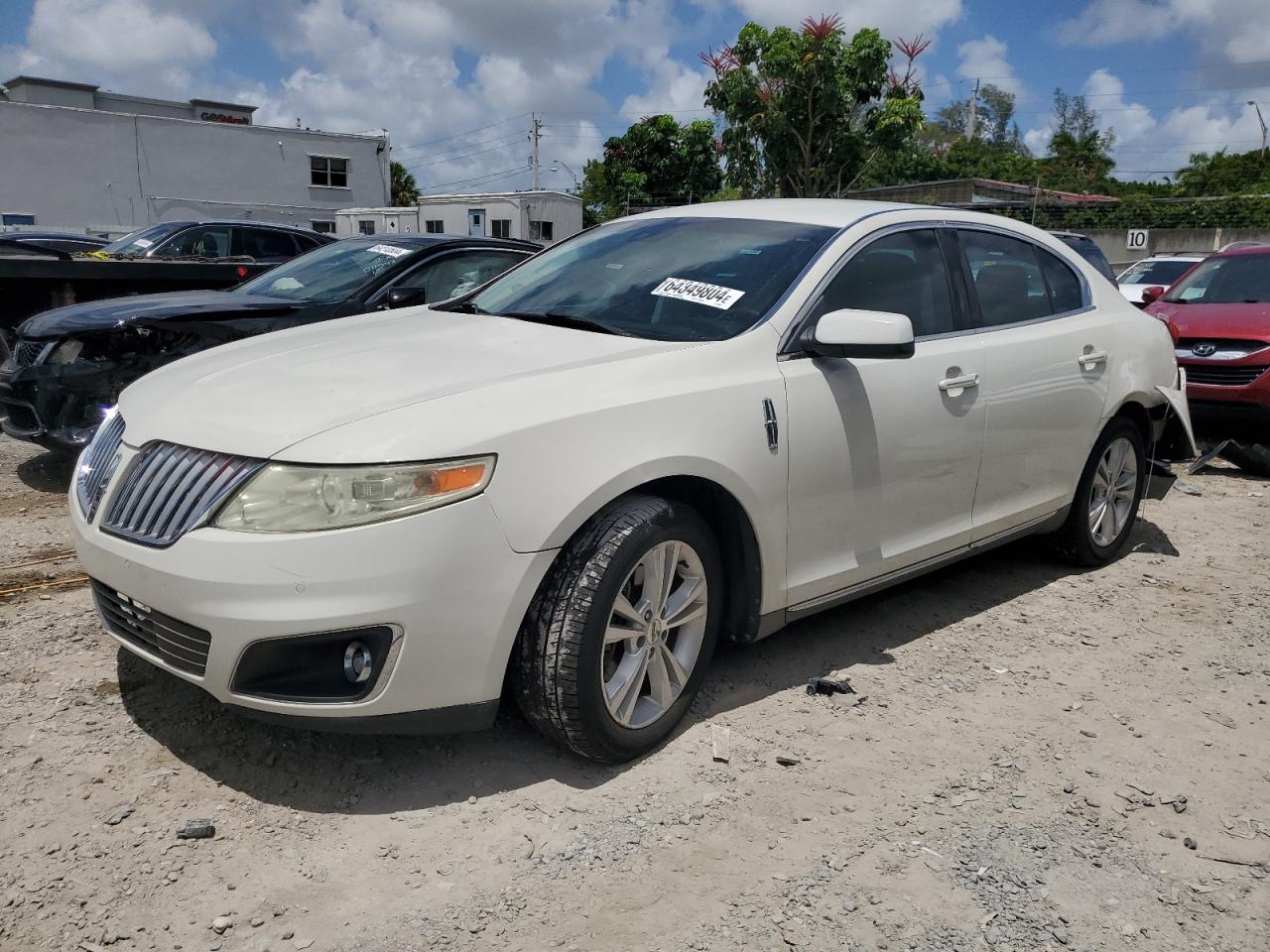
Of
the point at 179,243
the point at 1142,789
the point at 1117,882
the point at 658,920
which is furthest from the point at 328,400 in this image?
the point at 179,243

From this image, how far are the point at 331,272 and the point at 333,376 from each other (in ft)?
12.2

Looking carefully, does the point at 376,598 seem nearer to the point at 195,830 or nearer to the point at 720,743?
the point at 195,830

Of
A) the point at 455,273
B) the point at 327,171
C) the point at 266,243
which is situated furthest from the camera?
the point at 327,171

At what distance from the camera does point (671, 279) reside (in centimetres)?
375

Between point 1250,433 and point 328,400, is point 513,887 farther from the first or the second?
point 1250,433

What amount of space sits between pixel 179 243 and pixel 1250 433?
10.3 meters

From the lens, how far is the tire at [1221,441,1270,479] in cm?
779

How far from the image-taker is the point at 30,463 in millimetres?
6449

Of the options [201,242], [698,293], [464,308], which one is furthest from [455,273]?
[201,242]

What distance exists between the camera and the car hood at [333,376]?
2.81 meters

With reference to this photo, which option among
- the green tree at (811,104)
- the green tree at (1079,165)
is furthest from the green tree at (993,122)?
the green tree at (811,104)

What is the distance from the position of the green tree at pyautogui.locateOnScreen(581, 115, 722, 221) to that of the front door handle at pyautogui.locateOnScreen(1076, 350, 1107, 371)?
3379 cm

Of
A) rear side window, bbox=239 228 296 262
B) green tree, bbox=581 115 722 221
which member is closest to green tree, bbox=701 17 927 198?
rear side window, bbox=239 228 296 262

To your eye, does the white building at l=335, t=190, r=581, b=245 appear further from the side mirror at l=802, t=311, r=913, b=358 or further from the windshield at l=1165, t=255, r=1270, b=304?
the side mirror at l=802, t=311, r=913, b=358
